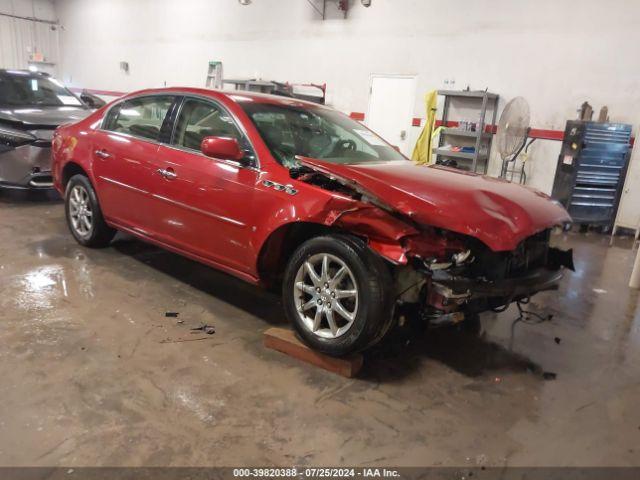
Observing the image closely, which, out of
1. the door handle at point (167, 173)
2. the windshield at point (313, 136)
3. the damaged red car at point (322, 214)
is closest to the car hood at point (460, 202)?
the damaged red car at point (322, 214)

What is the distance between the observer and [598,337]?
3305mm

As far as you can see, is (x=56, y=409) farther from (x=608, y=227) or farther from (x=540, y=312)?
(x=608, y=227)

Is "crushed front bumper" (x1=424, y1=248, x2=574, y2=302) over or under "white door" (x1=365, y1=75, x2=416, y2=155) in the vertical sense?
under

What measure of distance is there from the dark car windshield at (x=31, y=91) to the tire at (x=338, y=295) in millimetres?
5350

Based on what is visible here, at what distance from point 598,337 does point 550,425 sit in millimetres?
1305

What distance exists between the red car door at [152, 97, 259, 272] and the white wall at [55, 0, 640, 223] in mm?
5622

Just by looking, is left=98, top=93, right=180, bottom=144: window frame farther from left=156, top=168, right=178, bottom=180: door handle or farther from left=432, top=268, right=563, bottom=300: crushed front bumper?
left=432, top=268, right=563, bottom=300: crushed front bumper

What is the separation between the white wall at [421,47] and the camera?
664 centimetres

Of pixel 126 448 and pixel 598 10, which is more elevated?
pixel 598 10

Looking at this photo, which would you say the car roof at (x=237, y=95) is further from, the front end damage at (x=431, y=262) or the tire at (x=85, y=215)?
the tire at (x=85, y=215)

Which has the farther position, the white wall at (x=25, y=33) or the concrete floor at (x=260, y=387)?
the white wall at (x=25, y=33)

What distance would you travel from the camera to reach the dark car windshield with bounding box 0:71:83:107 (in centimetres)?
623

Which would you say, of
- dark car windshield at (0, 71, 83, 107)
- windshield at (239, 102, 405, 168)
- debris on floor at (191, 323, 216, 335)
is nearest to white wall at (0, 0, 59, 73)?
dark car windshield at (0, 71, 83, 107)

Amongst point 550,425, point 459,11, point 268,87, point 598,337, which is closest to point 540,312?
point 598,337
